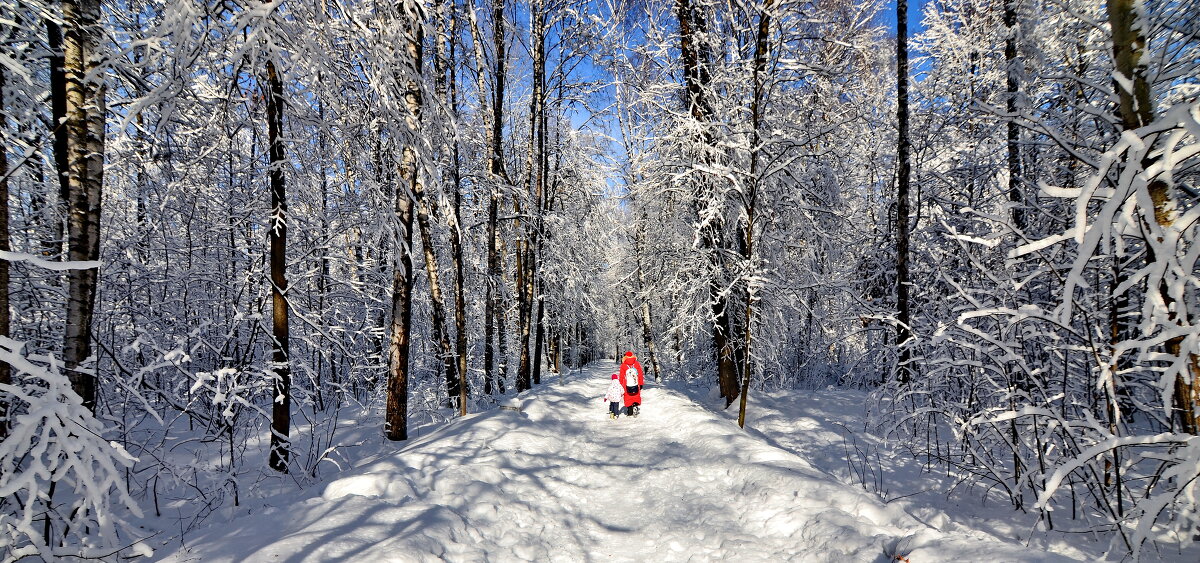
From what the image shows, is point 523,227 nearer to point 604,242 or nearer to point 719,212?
point 719,212

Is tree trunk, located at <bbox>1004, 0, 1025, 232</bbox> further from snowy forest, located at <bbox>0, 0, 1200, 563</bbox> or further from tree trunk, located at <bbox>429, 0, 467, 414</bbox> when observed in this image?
tree trunk, located at <bbox>429, 0, 467, 414</bbox>

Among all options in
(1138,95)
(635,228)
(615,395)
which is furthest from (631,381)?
(1138,95)

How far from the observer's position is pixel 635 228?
1639cm

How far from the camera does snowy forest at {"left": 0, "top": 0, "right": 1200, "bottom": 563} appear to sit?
3.19m

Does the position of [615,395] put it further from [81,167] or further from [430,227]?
[81,167]

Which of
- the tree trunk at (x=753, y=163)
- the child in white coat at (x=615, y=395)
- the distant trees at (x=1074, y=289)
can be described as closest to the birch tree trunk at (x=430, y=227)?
the child in white coat at (x=615, y=395)

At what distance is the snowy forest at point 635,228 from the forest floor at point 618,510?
54 cm

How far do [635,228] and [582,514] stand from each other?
12026 mm

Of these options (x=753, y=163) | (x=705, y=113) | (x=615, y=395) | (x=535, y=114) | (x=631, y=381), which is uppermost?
(x=535, y=114)

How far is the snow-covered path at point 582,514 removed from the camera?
12.1 feet

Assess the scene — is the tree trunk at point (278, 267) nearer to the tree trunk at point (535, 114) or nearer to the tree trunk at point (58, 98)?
the tree trunk at point (58, 98)

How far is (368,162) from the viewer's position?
21.1ft

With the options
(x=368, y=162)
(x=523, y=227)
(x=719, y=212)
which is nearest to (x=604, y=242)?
→ (x=523, y=227)

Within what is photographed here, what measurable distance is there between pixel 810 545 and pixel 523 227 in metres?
11.8
